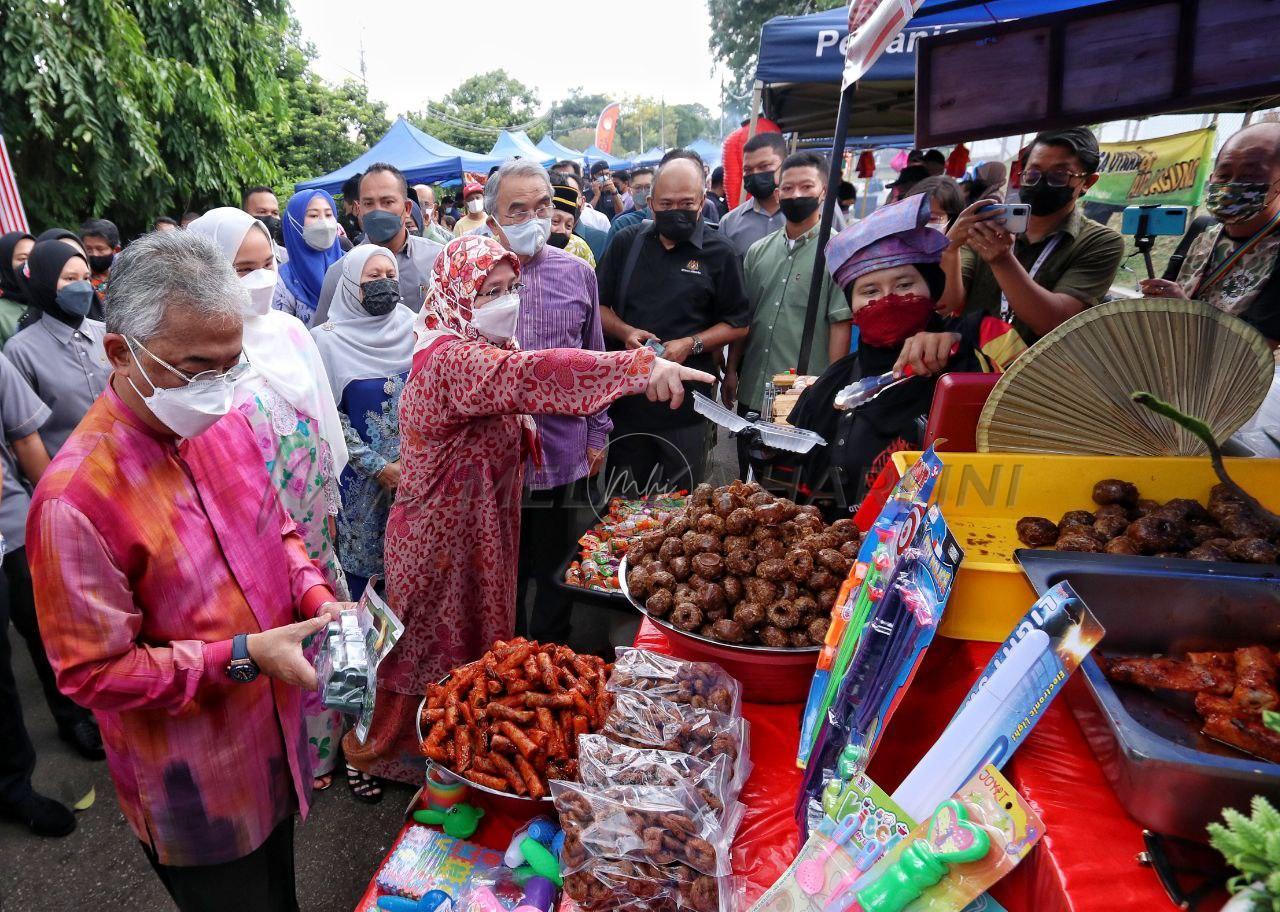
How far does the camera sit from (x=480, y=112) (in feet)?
148

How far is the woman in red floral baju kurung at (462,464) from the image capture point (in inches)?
79.7

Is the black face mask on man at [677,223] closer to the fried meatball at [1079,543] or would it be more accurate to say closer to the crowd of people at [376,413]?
the crowd of people at [376,413]

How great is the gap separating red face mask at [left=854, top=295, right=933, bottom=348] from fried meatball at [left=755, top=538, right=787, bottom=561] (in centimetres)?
98

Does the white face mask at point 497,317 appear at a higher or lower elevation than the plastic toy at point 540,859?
higher

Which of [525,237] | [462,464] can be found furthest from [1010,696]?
[525,237]

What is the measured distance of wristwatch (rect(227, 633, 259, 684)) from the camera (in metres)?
1.54

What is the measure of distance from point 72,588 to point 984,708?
1.67 m

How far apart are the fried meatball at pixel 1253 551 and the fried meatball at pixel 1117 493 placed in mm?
237

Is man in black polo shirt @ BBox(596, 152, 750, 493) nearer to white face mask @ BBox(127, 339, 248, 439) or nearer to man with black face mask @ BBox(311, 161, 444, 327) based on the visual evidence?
man with black face mask @ BBox(311, 161, 444, 327)

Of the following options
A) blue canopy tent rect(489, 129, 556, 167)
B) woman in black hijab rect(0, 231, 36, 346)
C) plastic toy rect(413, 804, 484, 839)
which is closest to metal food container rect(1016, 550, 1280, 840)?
plastic toy rect(413, 804, 484, 839)

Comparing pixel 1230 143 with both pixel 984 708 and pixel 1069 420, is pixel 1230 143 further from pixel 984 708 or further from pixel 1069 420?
pixel 984 708

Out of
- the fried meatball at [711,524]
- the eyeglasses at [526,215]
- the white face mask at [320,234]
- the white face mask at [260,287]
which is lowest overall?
the fried meatball at [711,524]

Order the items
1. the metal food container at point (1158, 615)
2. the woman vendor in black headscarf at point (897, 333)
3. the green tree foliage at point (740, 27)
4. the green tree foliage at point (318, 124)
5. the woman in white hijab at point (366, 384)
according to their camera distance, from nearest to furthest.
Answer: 1. the metal food container at point (1158, 615)
2. the woman vendor in black headscarf at point (897, 333)
3. the woman in white hijab at point (366, 384)
4. the green tree foliage at point (318, 124)
5. the green tree foliage at point (740, 27)

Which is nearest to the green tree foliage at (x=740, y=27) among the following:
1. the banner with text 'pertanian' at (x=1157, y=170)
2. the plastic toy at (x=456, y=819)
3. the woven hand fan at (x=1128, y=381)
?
the banner with text 'pertanian' at (x=1157, y=170)
